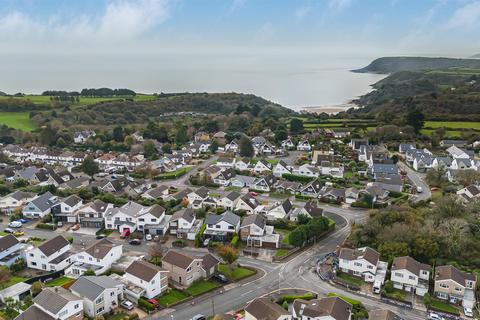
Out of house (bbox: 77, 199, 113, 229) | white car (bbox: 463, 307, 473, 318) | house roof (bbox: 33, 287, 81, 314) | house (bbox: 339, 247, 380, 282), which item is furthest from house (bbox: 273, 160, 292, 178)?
house roof (bbox: 33, 287, 81, 314)

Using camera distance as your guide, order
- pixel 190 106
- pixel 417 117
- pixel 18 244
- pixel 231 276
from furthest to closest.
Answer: pixel 190 106
pixel 417 117
pixel 18 244
pixel 231 276

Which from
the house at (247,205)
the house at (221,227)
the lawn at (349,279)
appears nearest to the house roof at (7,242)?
the house at (221,227)

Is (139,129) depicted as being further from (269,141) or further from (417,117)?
(417,117)

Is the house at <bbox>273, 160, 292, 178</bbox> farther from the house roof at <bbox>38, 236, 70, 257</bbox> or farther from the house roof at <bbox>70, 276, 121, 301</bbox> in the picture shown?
the house roof at <bbox>70, 276, 121, 301</bbox>

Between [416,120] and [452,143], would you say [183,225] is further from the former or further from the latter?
[416,120]

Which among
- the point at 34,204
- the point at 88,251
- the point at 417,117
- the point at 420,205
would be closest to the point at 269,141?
the point at 417,117

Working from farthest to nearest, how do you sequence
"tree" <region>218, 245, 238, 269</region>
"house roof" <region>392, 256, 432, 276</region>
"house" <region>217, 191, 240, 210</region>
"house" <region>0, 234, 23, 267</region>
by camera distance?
"house" <region>217, 191, 240, 210</region>, "house" <region>0, 234, 23, 267</region>, "tree" <region>218, 245, 238, 269</region>, "house roof" <region>392, 256, 432, 276</region>

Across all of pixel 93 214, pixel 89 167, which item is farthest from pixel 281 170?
pixel 93 214
